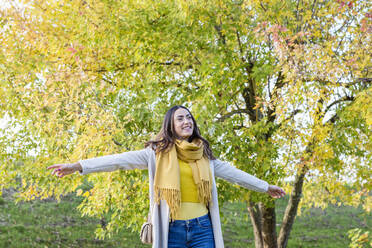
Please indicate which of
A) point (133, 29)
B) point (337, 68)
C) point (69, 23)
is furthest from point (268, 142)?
point (69, 23)

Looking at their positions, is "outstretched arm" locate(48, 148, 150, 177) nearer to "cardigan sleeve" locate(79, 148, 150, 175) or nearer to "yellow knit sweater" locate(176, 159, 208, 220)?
"cardigan sleeve" locate(79, 148, 150, 175)

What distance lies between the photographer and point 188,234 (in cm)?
272

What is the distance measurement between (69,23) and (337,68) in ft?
12.7

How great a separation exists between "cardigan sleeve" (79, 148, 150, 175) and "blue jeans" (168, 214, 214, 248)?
50 centimetres

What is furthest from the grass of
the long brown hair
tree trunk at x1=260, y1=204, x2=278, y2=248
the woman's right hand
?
the woman's right hand

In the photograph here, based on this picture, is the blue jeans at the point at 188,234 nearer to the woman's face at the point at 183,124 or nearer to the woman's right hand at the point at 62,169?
the woman's face at the point at 183,124

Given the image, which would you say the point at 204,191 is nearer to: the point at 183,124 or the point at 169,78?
the point at 183,124

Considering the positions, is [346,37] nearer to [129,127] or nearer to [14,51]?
[129,127]

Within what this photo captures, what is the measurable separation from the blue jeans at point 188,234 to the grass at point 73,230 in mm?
6615

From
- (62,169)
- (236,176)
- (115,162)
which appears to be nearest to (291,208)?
(236,176)

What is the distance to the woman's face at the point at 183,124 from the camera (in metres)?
2.96

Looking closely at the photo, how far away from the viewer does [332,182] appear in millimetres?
7027

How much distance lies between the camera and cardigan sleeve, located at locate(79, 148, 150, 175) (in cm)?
262

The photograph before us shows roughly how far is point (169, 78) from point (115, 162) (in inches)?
146
